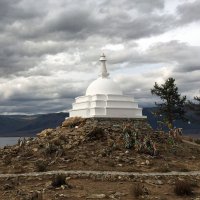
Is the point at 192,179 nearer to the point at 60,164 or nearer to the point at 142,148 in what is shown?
the point at 142,148

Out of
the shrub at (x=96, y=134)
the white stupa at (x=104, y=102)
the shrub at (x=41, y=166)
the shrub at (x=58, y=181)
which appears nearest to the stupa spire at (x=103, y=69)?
the white stupa at (x=104, y=102)

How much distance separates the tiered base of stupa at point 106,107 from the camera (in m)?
39.9

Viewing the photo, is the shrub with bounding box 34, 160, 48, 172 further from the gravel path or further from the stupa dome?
the stupa dome

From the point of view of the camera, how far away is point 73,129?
3734 cm

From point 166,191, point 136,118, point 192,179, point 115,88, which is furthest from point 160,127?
point 166,191

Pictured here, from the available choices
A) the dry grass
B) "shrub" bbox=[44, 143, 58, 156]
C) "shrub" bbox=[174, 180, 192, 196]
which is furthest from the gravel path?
the dry grass

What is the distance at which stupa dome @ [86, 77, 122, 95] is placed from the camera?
4216 cm

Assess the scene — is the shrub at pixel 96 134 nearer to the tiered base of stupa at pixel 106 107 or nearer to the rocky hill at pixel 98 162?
the rocky hill at pixel 98 162

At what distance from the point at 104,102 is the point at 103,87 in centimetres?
231

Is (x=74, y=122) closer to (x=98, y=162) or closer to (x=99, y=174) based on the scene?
(x=98, y=162)

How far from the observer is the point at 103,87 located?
42312 millimetres

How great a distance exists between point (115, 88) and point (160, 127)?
714cm

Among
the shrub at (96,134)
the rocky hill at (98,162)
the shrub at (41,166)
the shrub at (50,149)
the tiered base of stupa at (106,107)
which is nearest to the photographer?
the rocky hill at (98,162)

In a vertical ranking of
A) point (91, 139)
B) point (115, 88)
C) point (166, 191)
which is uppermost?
point (115, 88)
